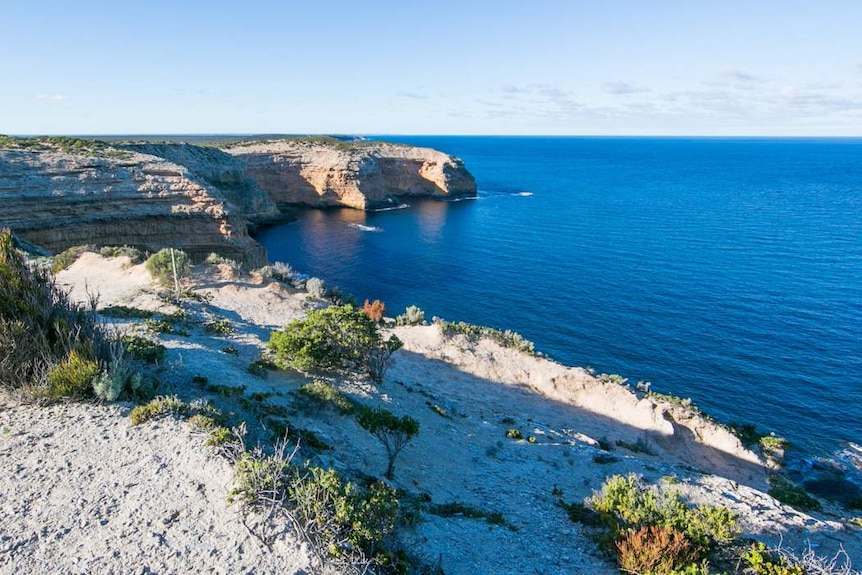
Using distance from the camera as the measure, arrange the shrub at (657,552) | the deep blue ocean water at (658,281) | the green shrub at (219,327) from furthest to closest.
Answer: the deep blue ocean water at (658,281) → the green shrub at (219,327) → the shrub at (657,552)

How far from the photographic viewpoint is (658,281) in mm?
51062

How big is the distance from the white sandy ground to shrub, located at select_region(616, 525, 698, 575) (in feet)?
2.31

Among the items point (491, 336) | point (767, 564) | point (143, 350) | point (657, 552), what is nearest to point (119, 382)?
point (143, 350)

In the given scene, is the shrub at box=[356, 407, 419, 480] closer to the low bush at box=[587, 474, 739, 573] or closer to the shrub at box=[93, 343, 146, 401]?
the low bush at box=[587, 474, 739, 573]

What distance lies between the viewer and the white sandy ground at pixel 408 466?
9.13m

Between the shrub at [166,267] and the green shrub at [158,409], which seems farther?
the shrub at [166,267]

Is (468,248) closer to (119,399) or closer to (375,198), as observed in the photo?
(375,198)

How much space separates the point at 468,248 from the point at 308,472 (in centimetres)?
5588

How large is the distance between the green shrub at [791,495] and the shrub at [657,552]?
11.6 metres

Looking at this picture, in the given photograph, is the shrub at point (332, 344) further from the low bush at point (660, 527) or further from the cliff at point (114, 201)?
the cliff at point (114, 201)

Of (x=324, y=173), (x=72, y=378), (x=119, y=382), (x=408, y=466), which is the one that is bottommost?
(x=408, y=466)

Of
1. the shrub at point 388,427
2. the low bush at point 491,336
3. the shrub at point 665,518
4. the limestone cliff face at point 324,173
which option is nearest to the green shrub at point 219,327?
the shrub at point 388,427

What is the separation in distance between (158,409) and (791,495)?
23.8 m

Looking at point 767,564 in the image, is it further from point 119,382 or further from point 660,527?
point 119,382
